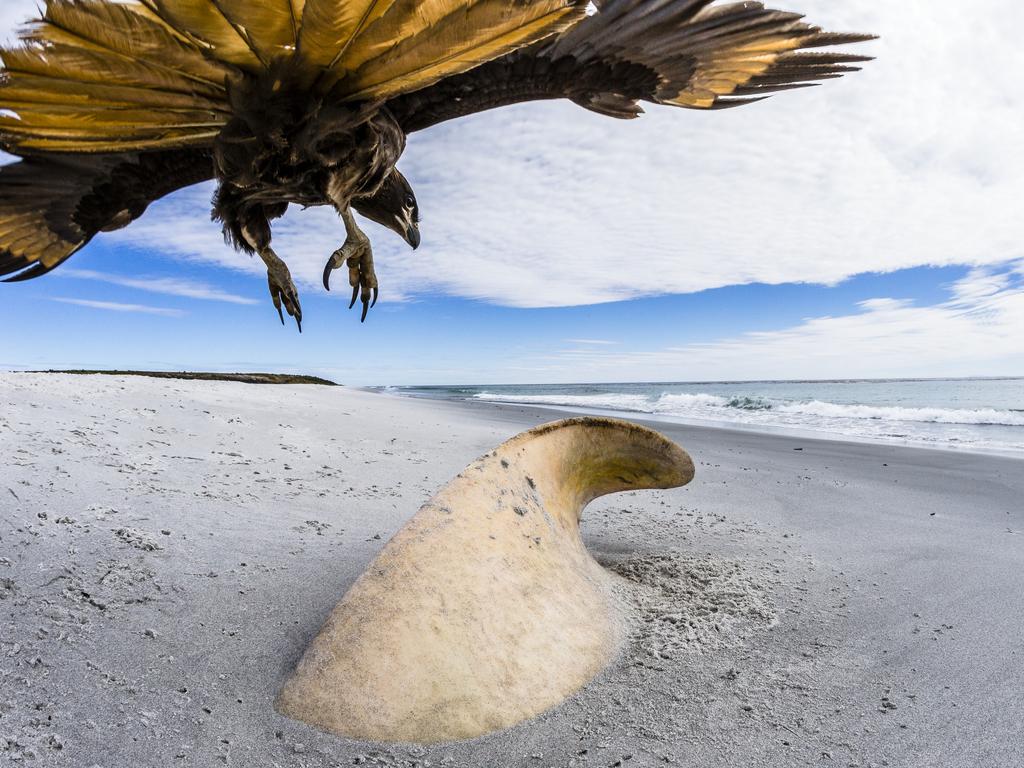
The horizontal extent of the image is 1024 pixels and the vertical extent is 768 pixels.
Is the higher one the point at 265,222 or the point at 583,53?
the point at 583,53

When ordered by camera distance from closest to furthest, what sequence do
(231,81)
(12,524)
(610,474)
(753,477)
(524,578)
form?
(231,81)
(524,578)
(12,524)
(610,474)
(753,477)

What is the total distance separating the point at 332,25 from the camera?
3.51 feet

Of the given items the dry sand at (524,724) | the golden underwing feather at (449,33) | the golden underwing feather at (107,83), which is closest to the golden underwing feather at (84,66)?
the golden underwing feather at (107,83)

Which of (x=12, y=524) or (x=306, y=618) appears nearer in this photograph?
(x=306, y=618)

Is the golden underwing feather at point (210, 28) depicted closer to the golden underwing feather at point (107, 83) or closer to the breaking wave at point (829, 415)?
the golden underwing feather at point (107, 83)

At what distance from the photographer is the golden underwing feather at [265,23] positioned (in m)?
1.01

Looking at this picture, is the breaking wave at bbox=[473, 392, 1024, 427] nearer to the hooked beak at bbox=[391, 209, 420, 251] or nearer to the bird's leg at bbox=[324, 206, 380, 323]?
the hooked beak at bbox=[391, 209, 420, 251]

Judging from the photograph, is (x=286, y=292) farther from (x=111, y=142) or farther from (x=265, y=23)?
(x=265, y=23)

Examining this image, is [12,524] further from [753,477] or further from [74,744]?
[753,477]

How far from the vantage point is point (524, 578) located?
183 centimetres

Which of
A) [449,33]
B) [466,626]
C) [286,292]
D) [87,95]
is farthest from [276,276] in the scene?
[466,626]

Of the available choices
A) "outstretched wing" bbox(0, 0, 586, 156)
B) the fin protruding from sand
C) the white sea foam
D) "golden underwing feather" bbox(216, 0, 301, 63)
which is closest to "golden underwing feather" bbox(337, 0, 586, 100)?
"outstretched wing" bbox(0, 0, 586, 156)

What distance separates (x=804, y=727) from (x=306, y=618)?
1.61 meters

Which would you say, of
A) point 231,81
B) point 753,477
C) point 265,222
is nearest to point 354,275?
point 265,222
